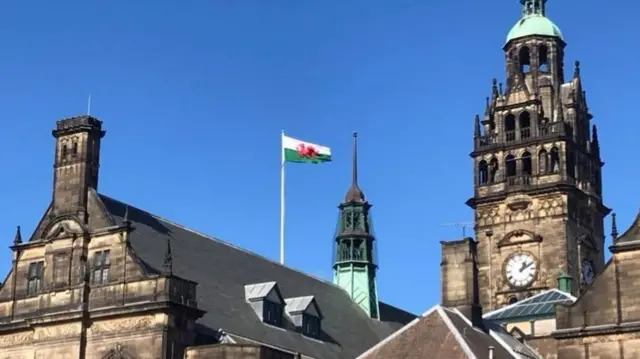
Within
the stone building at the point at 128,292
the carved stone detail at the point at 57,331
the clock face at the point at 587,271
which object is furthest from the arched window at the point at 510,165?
the carved stone detail at the point at 57,331

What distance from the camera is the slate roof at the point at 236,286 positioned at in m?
64.6

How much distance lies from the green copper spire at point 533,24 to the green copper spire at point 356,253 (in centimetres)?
2196

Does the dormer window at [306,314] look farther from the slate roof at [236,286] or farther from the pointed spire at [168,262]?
the pointed spire at [168,262]

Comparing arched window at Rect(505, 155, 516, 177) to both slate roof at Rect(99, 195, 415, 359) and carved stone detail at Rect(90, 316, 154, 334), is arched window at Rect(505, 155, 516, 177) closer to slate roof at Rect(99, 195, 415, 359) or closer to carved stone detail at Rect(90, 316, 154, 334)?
slate roof at Rect(99, 195, 415, 359)

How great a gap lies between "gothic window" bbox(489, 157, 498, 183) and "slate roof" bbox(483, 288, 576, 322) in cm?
1777

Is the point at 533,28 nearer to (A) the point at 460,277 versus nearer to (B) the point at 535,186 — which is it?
(B) the point at 535,186

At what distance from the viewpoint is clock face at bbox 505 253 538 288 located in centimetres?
9412

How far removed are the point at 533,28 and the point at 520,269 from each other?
19.3 meters

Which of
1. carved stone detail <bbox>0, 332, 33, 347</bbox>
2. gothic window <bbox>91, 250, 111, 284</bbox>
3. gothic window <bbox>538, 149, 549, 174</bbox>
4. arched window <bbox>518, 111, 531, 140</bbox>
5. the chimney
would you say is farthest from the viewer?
Result: arched window <bbox>518, 111, 531, 140</bbox>

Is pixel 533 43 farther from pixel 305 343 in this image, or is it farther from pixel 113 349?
pixel 113 349

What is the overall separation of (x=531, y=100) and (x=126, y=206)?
41064mm

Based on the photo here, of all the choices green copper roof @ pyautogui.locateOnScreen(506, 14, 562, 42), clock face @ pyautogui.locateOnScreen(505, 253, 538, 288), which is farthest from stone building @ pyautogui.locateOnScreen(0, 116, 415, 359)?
green copper roof @ pyautogui.locateOnScreen(506, 14, 562, 42)

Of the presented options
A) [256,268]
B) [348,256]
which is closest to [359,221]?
[348,256]

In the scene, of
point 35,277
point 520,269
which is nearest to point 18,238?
point 35,277
